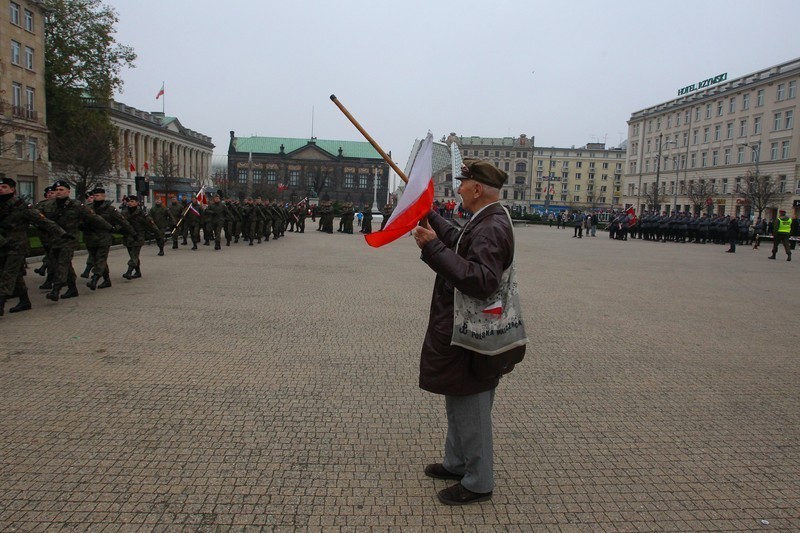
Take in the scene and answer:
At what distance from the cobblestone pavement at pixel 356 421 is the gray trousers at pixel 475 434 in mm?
179

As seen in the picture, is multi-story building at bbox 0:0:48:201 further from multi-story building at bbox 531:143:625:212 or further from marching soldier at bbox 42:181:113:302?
multi-story building at bbox 531:143:625:212

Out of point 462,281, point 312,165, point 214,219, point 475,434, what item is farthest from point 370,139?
point 312,165

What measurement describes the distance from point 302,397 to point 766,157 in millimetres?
72800

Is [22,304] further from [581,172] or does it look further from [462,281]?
[581,172]

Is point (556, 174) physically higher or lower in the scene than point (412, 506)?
higher

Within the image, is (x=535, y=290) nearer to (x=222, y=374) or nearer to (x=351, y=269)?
(x=351, y=269)

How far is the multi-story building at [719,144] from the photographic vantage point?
60719 mm

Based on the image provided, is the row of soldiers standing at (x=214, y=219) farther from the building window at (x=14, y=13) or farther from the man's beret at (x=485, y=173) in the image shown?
the building window at (x=14, y=13)

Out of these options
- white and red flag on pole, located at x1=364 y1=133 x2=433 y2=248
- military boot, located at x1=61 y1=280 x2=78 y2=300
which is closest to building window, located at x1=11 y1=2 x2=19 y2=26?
military boot, located at x1=61 y1=280 x2=78 y2=300

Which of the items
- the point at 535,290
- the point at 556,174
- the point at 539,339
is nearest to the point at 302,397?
the point at 539,339

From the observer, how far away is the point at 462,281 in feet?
9.70

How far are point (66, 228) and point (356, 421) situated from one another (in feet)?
25.2

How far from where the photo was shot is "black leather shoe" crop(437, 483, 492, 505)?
3.45 m

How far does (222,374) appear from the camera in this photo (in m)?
5.82
